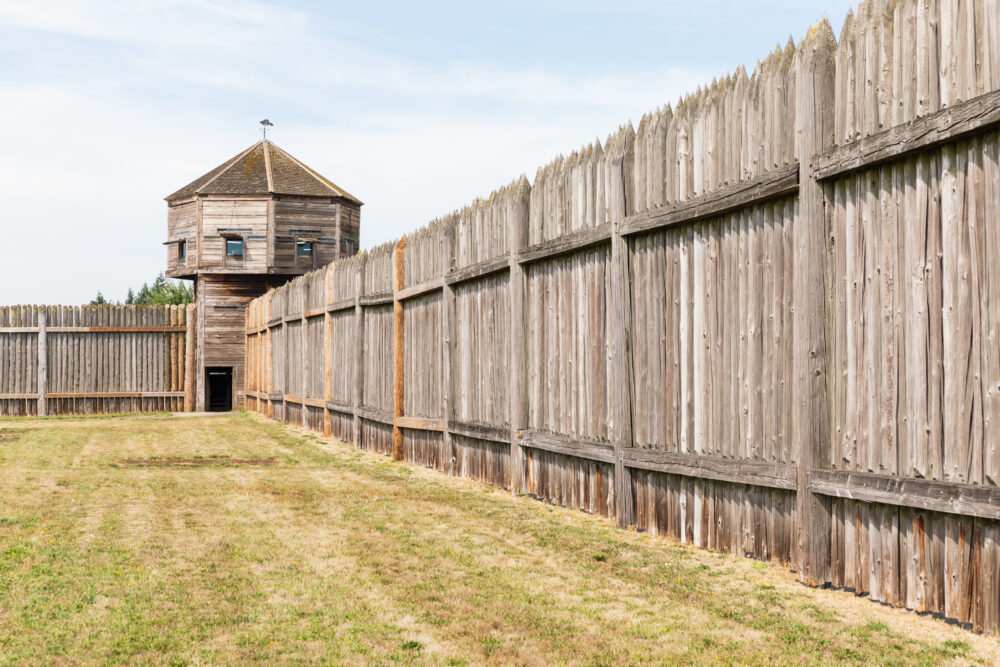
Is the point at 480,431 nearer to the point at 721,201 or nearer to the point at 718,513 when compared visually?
the point at 718,513

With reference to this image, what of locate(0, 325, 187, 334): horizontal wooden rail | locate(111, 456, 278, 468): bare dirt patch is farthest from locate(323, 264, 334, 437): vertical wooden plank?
locate(0, 325, 187, 334): horizontal wooden rail

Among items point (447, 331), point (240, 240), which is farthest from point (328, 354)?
point (240, 240)

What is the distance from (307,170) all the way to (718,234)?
1156 inches

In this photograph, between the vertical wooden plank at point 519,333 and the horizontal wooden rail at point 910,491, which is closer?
the horizontal wooden rail at point 910,491

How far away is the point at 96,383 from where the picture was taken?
27.0 meters

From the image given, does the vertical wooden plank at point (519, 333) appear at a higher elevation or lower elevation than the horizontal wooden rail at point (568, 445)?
higher

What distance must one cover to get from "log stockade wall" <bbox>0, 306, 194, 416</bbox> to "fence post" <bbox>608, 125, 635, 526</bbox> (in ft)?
72.4

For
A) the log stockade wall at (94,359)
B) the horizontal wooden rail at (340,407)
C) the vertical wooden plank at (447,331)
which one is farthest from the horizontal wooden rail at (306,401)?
the log stockade wall at (94,359)

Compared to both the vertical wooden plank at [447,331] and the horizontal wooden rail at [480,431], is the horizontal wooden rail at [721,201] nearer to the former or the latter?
the horizontal wooden rail at [480,431]

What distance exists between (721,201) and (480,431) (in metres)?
4.85

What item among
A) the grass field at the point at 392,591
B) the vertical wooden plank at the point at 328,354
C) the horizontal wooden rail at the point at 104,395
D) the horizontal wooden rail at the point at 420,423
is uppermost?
the vertical wooden plank at the point at 328,354

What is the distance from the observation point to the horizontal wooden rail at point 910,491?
453cm

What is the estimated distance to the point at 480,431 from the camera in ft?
34.8

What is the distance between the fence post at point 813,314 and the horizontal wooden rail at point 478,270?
458 centimetres
